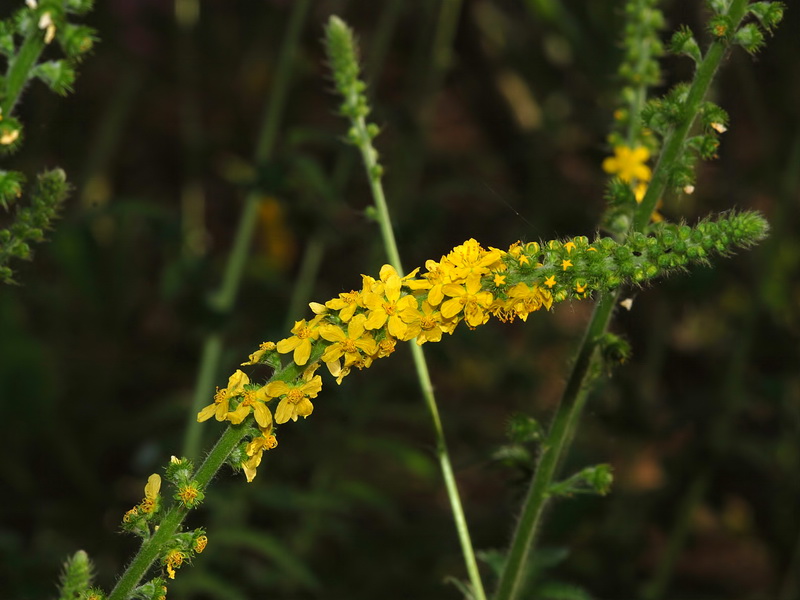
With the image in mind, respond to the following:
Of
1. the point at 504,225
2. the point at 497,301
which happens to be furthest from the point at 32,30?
the point at 504,225

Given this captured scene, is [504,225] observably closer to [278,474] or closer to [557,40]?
[557,40]

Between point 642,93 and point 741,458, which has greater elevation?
point 741,458

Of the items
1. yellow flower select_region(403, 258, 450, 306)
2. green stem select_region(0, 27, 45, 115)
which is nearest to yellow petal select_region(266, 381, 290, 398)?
yellow flower select_region(403, 258, 450, 306)

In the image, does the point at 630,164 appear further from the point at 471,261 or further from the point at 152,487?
the point at 152,487

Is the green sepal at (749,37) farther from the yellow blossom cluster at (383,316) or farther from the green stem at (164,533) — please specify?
the green stem at (164,533)


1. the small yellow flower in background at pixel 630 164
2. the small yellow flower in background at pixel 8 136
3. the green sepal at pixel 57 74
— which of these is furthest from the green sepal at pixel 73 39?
the small yellow flower in background at pixel 630 164
